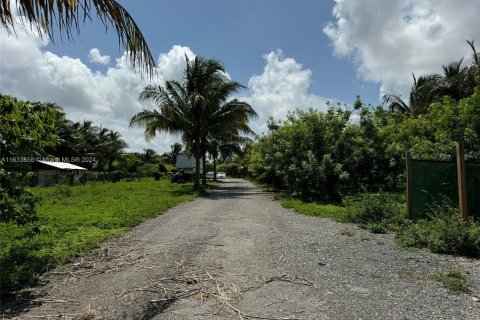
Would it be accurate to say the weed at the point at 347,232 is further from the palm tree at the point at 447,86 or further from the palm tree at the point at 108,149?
the palm tree at the point at 108,149

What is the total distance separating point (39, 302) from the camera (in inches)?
173

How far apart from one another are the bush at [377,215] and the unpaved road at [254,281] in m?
0.51

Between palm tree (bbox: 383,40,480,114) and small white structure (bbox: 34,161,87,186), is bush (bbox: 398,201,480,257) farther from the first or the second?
small white structure (bbox: 34,161,87,186)

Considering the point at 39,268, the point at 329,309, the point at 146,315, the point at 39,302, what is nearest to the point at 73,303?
the point at 39,302

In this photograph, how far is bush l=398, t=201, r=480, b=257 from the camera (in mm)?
6234

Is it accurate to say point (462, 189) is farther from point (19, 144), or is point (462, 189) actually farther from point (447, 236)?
point (19, 144)

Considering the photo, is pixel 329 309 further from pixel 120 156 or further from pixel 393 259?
pixel 120 156

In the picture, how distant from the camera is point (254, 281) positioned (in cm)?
502

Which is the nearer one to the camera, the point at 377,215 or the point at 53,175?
the point at 377,215

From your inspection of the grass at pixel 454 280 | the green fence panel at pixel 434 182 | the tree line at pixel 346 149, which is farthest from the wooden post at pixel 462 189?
the tree line at pixel 346 149

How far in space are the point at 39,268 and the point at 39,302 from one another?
143cm

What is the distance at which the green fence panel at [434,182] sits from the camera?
8.09 m

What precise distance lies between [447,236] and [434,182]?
227cm

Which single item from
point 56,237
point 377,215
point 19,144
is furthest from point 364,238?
point 56,237
